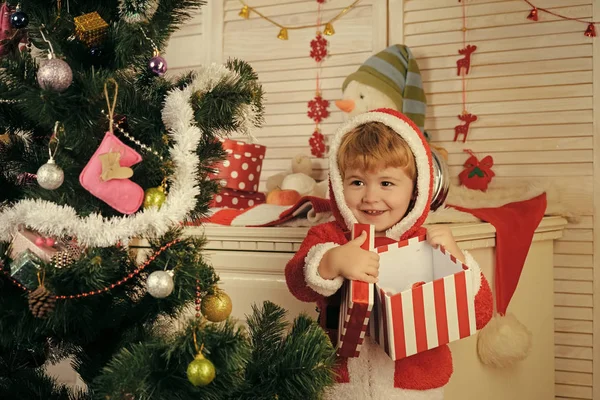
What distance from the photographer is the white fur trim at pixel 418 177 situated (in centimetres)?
123

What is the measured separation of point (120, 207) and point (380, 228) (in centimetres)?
53

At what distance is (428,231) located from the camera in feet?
3.96

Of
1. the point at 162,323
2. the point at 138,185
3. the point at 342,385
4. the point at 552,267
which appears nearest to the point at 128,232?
the point at 138,185

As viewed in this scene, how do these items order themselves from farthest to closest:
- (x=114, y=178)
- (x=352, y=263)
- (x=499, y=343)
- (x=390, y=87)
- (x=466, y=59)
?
(x=466, y=59), (x=390, y=87), (x=499, y=343), (x=352, y=263), (x=114, y=178)

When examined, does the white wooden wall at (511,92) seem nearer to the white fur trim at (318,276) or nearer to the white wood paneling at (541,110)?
the white wood paneling at (541,110)

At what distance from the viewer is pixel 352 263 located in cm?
109

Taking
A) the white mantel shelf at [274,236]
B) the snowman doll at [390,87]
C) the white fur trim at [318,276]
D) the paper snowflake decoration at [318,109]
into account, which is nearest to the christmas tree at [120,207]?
the white fur trim at [318,276]

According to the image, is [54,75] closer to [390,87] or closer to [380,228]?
[380,228]

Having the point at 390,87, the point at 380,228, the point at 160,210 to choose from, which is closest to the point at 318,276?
the point at 380,228

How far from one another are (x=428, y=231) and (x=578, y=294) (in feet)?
4.29

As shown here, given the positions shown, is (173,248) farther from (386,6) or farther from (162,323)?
(386,6)

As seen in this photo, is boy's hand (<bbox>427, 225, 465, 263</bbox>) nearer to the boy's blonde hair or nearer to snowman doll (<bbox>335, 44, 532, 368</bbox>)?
the boy's blonde hair

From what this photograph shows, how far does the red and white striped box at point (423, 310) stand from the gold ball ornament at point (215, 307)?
0.22 meters

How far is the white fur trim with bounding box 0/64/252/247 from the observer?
0.89 meters
